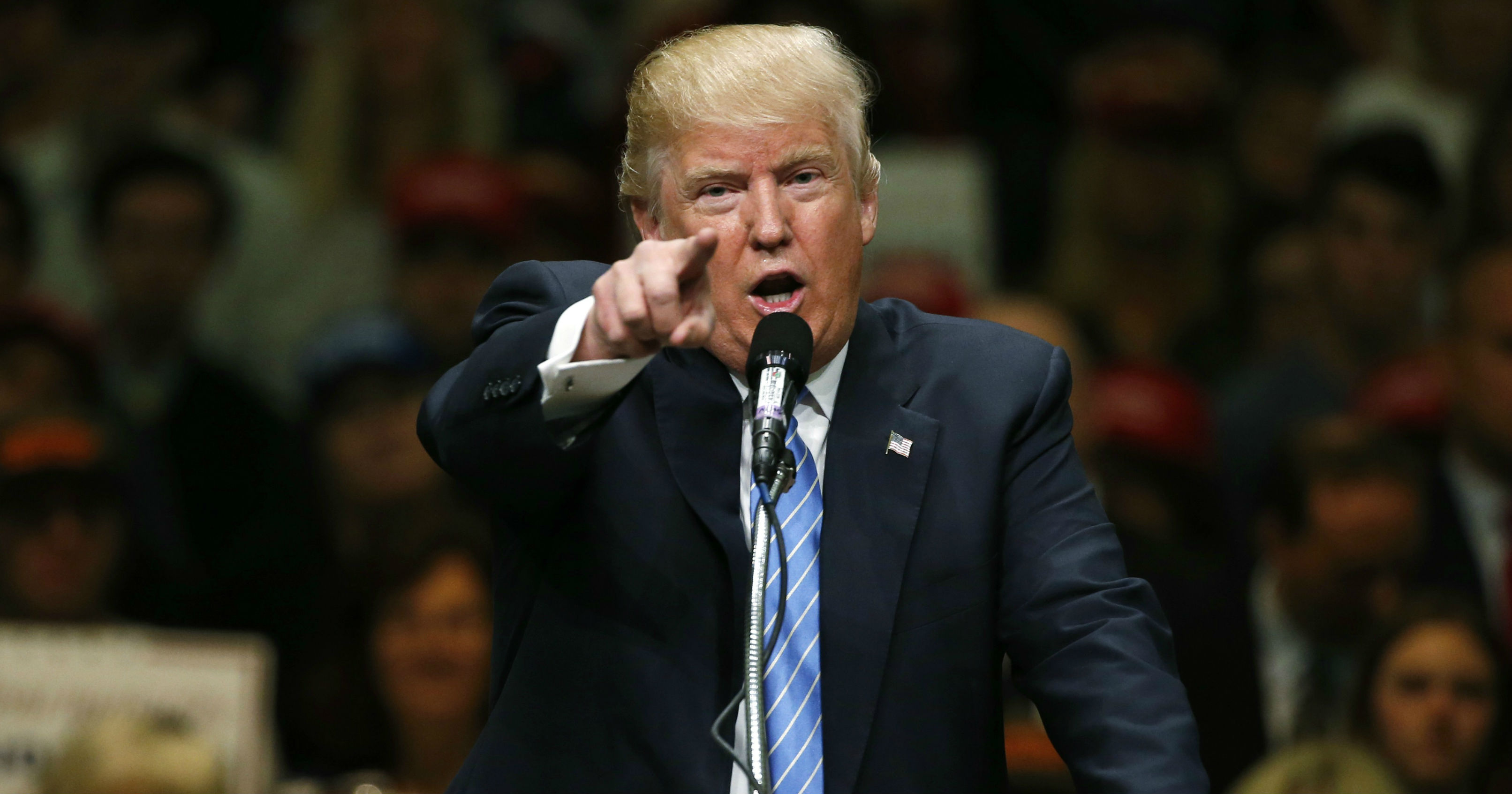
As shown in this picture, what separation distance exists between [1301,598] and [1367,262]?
1.35 m

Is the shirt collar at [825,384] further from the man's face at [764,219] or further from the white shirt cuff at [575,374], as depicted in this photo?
the white shirt cuff at [575,374]

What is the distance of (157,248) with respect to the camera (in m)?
5.62

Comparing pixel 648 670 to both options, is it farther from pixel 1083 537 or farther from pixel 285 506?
pixel 285 506

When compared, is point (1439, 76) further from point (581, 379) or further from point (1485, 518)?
point (581, 379)

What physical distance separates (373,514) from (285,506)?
26 centimetres

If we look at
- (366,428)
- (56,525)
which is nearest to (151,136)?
(366,428)

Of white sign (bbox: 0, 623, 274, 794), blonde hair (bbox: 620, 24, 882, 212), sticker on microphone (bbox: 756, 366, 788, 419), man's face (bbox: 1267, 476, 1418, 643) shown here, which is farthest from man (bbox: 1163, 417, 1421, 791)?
sticker on microphone (bbox: 756, 366, 788, 419)

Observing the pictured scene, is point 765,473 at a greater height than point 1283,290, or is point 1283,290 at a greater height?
point 765,473

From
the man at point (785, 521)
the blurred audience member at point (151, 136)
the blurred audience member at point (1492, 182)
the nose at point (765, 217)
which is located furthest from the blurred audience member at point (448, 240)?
the nose at point (765, 217)

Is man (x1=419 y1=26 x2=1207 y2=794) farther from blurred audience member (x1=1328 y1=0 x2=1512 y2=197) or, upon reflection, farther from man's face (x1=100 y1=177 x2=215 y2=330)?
blurred audience member (x1=1328 y1=0 x2=1512 y2=197)

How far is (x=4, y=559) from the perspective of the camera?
4812mm

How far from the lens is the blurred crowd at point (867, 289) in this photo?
15.0 feet

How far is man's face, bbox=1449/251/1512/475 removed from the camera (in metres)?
5.27

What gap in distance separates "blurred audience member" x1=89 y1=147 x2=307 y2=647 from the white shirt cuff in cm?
342
